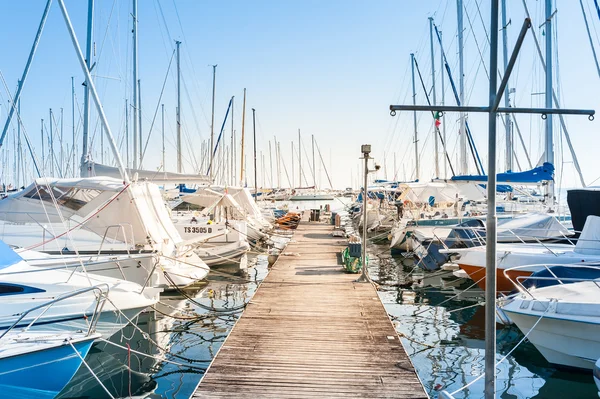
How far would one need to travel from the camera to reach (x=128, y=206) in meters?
13.0

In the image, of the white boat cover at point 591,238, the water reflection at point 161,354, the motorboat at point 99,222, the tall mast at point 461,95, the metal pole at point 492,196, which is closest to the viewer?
the metal pole at point 492,196

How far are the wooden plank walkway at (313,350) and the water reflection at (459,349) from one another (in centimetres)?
114

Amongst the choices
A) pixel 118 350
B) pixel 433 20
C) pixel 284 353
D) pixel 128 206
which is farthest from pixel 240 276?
pixel 433 20

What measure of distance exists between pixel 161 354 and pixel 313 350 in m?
3.99

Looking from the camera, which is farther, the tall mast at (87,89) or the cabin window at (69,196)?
the tall mast at (87,89)

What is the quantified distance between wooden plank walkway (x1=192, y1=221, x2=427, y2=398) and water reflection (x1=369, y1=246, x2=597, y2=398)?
3.76 feet

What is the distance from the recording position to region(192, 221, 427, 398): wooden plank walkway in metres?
6.64

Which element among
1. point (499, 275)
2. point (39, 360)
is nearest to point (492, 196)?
point (39, 360)

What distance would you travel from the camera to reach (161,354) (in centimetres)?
1050

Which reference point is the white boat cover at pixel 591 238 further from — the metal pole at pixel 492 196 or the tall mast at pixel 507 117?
the tall mast at pixel 507 117

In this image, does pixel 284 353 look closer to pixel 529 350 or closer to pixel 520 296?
pixel 520 296

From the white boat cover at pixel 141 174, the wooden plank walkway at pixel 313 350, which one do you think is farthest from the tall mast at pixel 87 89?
the wooden plank walkway at pixel 313 350

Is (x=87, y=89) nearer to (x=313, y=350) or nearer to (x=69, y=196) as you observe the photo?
(x=69, y=196)

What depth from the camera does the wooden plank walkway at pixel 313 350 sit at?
664 cm
